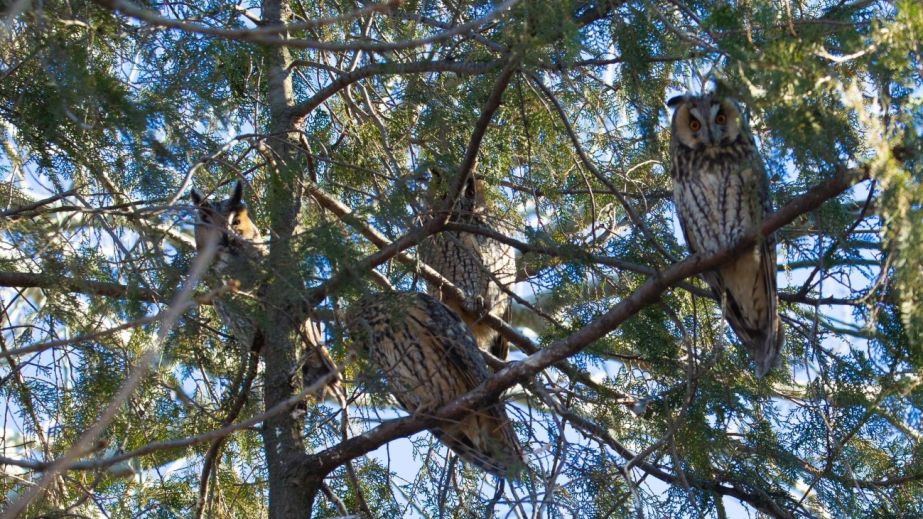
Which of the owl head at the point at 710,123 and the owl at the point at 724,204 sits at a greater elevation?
the owl head at the point at 710,123

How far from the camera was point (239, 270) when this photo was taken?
8.57ft

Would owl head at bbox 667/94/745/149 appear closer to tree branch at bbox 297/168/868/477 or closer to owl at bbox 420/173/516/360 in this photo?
tree branch at bbox 297/168/868/477

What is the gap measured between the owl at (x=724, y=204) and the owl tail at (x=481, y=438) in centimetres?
88

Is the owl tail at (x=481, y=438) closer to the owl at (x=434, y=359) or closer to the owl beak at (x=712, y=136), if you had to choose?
the owl at (x=434, y=359)

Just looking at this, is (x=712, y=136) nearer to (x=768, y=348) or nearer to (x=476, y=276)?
(x=768, y=348)

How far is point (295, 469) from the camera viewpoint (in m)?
3.17

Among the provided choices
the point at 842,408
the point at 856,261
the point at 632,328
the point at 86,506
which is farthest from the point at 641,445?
the point at 86,506

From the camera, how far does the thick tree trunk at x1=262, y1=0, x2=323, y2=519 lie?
256cm

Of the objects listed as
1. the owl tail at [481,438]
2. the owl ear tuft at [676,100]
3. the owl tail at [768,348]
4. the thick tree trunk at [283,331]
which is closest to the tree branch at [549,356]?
the thick tree trunk at [283,331]

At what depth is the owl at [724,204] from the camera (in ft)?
11.2

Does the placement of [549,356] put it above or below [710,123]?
below

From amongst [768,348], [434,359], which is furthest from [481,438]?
[768,348]

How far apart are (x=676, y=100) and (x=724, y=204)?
1.67ft

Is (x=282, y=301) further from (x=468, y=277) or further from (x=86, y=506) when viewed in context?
(x=468, y=277)
